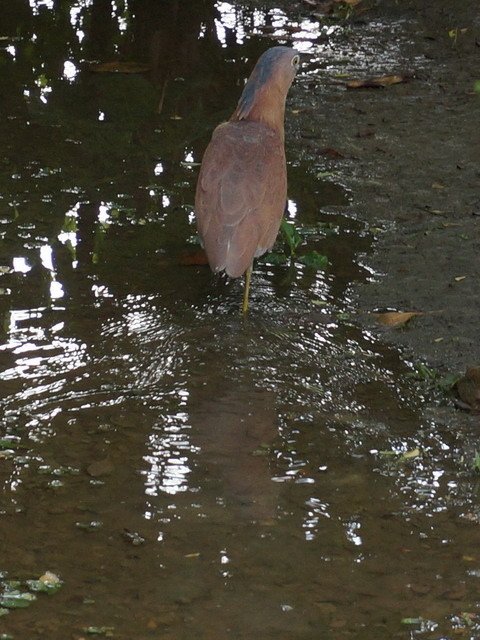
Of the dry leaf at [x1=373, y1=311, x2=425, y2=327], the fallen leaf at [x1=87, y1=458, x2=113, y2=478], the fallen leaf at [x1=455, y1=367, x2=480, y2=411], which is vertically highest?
the dry leaf at [x1=373, y1=311, x2=425, y2=327]

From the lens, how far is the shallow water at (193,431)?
3.13m

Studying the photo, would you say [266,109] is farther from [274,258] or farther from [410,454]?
[410,454]

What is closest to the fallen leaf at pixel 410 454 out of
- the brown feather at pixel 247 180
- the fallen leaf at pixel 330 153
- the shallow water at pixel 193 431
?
the shallow water at pixel 193 431

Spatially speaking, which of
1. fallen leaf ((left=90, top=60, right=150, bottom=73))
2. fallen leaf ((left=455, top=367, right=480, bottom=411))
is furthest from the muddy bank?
fallen leaf ((left=90, top=60, right=150, bottom=73))

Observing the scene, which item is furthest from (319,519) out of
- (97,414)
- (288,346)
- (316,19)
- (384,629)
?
(316,19)

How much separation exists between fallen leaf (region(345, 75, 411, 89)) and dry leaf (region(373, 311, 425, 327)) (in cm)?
349

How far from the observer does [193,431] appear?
404cm

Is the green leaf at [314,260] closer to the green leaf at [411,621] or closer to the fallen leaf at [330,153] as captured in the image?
the fallen leaf at [330,153]

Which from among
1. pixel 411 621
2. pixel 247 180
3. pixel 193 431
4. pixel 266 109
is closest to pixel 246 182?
pixel 247 180

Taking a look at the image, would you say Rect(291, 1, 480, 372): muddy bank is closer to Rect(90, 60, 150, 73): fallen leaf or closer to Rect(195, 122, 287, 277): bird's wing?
Rect(195, 122, 287, 277): bird's wing

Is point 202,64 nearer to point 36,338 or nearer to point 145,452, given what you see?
→ point 36,338

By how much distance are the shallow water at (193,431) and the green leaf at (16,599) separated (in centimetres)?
3

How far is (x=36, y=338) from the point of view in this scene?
15.2 feet

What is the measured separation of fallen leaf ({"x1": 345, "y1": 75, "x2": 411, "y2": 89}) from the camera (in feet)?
26.5
